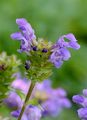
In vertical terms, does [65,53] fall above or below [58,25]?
below

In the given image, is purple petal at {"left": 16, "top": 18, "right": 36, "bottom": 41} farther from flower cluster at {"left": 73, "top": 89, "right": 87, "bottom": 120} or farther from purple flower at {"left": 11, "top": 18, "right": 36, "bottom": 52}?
flower cluster at {"left": 73, "top": 89, "right": 87, "bottom": 120}

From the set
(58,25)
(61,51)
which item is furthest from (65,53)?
(58,25)

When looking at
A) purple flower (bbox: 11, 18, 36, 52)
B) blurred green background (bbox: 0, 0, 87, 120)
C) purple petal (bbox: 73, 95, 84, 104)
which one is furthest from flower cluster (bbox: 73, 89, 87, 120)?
blurred green background (bbox: 0, 0, 87, 120)

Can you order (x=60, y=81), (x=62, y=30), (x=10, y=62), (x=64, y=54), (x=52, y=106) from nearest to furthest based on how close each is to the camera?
(x=64, y=54)
(x=10, y=62)
(x=52, y=106)
(x=60, y=81)
(x=62, y=30)

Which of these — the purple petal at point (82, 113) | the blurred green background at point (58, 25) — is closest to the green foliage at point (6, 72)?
the purple petal at point (82, 113)

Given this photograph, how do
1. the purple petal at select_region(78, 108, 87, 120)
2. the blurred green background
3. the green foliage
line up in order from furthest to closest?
the blurred green background < the green foliage < the purple petal at select_region(78, 108, 87, 120)

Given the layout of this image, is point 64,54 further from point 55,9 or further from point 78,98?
point 55,9

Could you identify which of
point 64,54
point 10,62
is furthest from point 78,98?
point 10,62

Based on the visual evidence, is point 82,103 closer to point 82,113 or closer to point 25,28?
point 82,113
